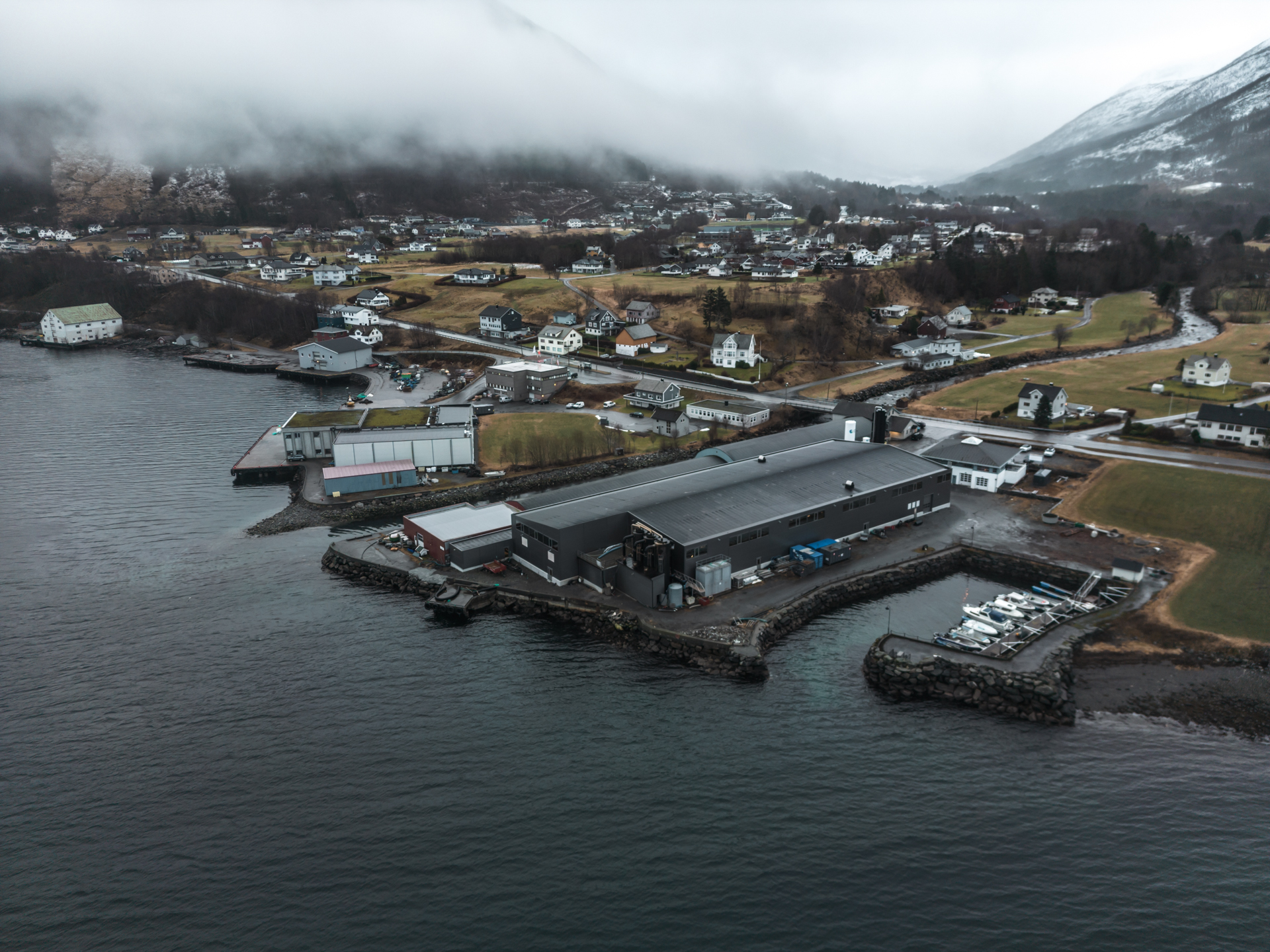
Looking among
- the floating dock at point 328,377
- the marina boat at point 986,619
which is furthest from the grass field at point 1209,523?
the floating dock at point 328,377

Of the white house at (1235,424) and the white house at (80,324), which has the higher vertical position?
the white house at (80,324)

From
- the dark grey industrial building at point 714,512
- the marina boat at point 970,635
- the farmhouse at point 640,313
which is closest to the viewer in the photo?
the marina boat at point 970,635

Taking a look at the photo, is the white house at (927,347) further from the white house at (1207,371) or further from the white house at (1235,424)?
the white house at (1235,424)

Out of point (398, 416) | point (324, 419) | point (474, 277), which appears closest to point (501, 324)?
point (474, 277)

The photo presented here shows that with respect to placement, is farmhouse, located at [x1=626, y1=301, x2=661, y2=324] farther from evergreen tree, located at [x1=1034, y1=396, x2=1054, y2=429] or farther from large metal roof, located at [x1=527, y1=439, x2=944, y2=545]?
large metal roof, located at [x1=527, y1=439, x2=944, y2=545]

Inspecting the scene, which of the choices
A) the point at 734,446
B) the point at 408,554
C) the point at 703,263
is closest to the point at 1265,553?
the point at 734,446

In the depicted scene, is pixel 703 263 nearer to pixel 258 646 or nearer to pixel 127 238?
pixel 258 646
